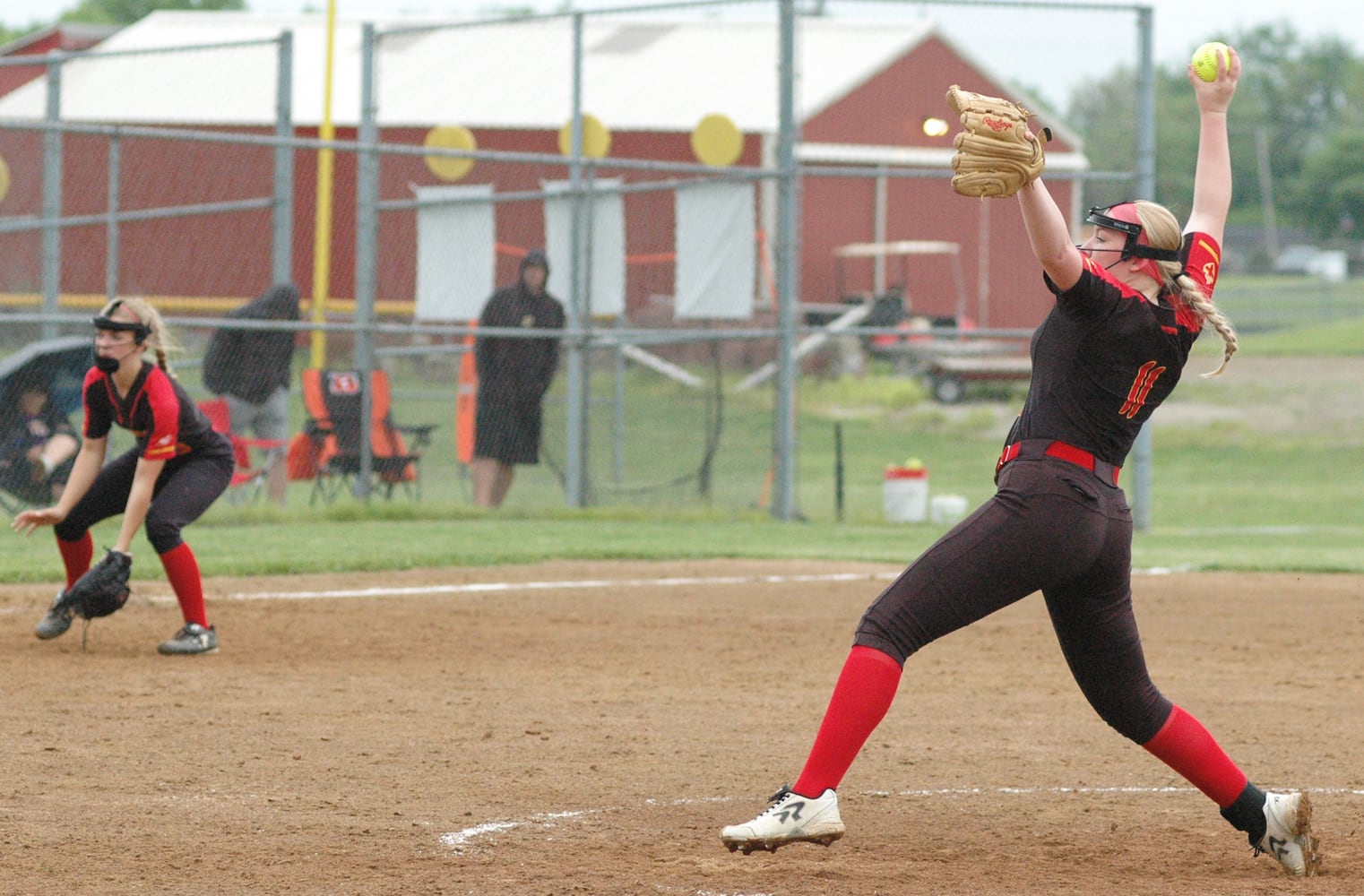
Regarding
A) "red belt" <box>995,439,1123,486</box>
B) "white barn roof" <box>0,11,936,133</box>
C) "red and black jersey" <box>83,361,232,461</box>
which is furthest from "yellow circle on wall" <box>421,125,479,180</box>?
"red belt" <box>995,439,1123,486</box>

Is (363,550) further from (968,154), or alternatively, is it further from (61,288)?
(61,288)

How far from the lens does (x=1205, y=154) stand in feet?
15.1

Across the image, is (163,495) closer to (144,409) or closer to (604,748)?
(144,409)

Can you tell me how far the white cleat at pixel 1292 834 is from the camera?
446 cm

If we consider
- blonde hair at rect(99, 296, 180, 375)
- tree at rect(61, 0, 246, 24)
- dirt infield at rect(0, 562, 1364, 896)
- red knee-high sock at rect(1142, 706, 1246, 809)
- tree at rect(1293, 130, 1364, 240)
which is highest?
tree at rect(61, 0, 246, 24)

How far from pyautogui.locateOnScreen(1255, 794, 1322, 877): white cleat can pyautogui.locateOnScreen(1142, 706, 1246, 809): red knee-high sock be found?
0.10 metres

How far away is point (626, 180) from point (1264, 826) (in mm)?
18669

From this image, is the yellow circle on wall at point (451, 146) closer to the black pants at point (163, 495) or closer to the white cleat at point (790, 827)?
the black pants at point (163, 495)

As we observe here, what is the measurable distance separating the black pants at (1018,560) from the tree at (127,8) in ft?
175

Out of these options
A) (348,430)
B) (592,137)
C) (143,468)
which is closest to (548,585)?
(143,468)

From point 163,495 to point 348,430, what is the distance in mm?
6201

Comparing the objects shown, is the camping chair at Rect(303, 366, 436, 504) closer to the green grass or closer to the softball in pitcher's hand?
the green grass

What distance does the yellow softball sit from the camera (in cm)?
453

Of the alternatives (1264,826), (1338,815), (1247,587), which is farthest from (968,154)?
(1247,587)
